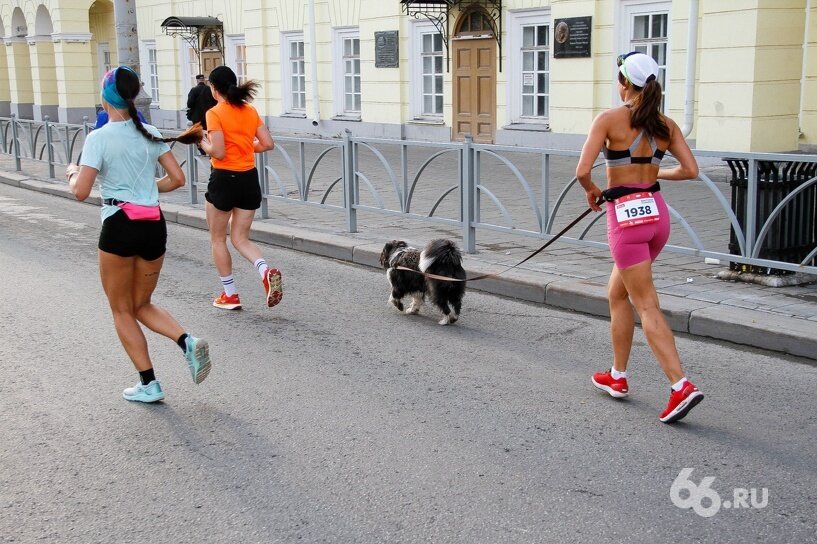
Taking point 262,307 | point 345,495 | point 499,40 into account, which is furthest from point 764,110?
point 345,495

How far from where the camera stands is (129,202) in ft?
16.5

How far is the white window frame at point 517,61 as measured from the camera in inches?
714

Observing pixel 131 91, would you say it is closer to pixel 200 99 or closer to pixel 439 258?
pixel 439 258

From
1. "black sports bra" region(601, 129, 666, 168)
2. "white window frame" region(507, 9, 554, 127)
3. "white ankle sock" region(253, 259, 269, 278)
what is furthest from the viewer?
"white window frame" region(507, 9, 554, 127)

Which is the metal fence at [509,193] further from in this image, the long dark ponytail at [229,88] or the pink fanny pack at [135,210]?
the pink fanny pack at [135,210]

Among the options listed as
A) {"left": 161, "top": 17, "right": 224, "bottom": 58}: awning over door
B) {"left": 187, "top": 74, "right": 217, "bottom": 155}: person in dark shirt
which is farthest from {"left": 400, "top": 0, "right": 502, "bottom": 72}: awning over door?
{"left": 161, "top": 17, "right": 224, "bottom": 58}: awning over door

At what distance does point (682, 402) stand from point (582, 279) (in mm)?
3147

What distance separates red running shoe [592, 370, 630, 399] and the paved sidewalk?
1499mm

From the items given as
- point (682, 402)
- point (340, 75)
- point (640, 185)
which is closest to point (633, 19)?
point (340, 75)

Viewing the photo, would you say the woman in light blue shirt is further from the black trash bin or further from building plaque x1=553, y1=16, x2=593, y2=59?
building plaque x1=553, y1=16, x2=593, y2=59

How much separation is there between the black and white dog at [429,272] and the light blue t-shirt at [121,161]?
236 cm

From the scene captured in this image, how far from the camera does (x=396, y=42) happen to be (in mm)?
21359

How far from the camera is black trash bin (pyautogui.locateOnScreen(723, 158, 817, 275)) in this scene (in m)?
7.09

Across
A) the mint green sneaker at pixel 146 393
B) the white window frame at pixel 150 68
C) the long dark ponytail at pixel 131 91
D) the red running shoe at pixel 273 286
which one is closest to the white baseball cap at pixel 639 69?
the long dark ponytail at pixel 131 91
